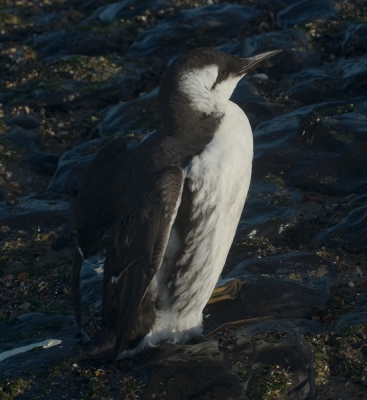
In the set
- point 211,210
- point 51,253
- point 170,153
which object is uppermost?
point 170,153

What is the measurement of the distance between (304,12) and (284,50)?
119 centimetres

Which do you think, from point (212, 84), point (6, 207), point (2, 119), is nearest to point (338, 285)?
point (212, 84)

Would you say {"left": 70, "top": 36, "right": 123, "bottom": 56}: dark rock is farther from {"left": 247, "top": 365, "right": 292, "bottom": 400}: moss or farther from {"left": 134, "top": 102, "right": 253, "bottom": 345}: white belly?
{"left": 247, "top": 365, "right": 292, "bottom": 400}: moss

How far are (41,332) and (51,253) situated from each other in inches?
51.0

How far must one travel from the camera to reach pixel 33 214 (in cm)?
646

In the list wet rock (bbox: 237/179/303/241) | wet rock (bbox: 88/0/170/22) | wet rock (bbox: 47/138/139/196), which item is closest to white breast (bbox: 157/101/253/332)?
wet rock (bbox: 237/179/303/241)

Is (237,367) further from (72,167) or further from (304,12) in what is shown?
(304,12)

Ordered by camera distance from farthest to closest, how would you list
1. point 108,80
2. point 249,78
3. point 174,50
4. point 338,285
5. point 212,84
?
point 174,50 < point 108,80 < point 249,78 < point 338,285 < point 212,84

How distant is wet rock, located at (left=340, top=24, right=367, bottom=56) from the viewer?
8.29m

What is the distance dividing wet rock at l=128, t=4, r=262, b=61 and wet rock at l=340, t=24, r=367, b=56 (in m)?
1.53

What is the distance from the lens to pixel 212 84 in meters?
4.41

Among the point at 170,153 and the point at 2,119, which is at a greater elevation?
the point at 170,153

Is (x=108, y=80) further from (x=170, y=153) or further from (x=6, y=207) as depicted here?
(x=170, y=153)

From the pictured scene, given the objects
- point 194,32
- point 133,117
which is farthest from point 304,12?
point 133,117
